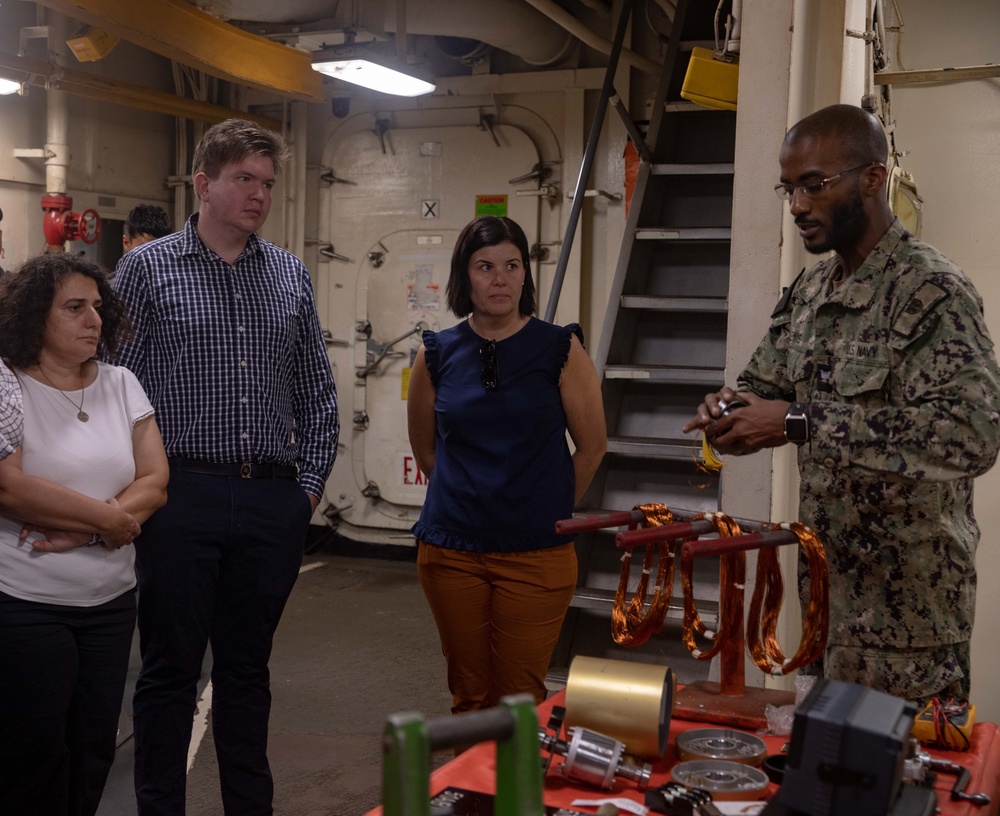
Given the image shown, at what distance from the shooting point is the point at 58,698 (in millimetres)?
2566

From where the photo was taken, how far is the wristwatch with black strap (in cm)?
188

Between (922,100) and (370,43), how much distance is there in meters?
3.60

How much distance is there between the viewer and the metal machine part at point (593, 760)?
62.7 inches

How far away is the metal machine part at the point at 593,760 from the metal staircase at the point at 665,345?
2.43 metres

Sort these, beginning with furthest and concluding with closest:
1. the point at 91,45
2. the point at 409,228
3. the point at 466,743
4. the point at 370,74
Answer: the point at 409,228
the point at 370,74
the point at 91,45
the point at 466,743

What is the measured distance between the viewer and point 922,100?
4.38m

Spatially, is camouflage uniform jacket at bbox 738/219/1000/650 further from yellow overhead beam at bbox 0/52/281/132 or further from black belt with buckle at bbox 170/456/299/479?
yellow overhead beam at bbox 0/52/281/132

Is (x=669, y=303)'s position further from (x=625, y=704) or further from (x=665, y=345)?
(x=625, y=704)

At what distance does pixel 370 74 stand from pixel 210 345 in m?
3.40

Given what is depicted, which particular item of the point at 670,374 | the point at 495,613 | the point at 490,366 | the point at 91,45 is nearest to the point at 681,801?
the point at 495,613

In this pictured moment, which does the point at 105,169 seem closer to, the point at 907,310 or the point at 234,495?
the point at 234,495

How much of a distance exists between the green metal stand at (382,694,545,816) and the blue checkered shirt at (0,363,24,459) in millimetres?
1843

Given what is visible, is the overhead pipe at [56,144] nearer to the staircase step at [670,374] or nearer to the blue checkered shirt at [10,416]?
the staircase step at [670,374]

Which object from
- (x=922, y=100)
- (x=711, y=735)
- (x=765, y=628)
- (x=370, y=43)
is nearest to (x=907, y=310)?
(x=765, y=628)
